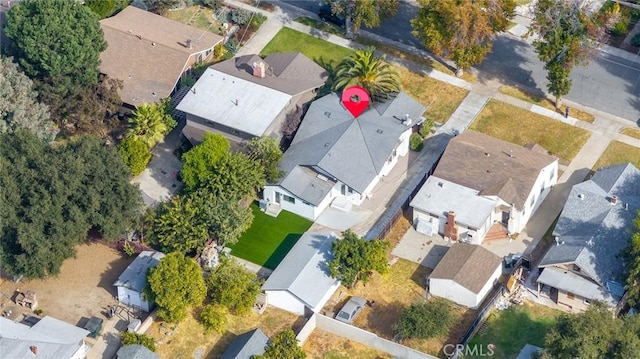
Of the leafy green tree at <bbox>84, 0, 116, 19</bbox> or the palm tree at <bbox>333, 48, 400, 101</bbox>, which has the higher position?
the palm tree at <bbox>333, 48, 400, 101</bbox>

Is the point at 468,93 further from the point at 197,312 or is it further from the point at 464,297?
the point at 197,312

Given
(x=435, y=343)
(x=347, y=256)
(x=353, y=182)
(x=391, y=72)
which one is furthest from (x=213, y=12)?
(x=435, y=343)

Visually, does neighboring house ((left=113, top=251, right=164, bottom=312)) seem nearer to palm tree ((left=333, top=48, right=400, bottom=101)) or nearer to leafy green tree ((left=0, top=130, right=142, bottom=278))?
leafy green tree ((left=0, top=130, right=142, bottom=278))

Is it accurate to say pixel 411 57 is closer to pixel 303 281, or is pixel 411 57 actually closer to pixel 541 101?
pixel 541 101

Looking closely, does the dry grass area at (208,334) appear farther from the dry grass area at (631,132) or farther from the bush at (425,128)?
the dry grass area at (631,132)

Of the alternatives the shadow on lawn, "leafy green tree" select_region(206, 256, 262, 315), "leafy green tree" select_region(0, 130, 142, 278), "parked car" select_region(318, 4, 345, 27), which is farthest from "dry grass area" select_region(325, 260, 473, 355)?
"parked car" select_region(318, 4, 345, 27)
